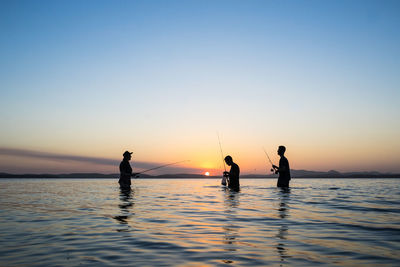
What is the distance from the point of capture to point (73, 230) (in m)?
7.12

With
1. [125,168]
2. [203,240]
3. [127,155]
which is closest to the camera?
[203,240]

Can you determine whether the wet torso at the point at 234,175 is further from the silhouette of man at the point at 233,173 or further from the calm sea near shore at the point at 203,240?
the calm sea near shore at the point at 203,240

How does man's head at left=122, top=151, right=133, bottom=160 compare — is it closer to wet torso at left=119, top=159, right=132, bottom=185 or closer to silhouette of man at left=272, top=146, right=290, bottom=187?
wet torso at left=119, top=159, right=132, bottom=185

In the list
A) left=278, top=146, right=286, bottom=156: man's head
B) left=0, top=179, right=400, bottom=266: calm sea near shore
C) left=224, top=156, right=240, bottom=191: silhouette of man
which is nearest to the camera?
left=0, top=179, right=400, bottom=266: calm sea near shore

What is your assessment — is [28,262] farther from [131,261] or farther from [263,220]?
[263,220]

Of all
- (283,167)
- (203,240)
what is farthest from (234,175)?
(203,240)

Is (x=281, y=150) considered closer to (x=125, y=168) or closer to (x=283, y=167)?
(x=283, y=167)

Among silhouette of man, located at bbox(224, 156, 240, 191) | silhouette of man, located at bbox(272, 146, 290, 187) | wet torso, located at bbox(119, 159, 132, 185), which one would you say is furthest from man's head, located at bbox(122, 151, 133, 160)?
silhouette of man, located at bbox(272, 146, 290, 187)

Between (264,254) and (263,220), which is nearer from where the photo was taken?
(264,254)

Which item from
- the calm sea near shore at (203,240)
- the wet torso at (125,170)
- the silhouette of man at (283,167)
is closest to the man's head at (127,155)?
the wet torso at (125,170)

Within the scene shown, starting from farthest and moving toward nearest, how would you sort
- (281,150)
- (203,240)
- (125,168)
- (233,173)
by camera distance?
(125,168), (233,173), (281,150), (203,240)

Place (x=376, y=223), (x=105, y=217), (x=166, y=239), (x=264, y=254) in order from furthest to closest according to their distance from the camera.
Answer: (x=105, y=217), (x=376, y=223), (x=166, y=239), (x=264, y=254)

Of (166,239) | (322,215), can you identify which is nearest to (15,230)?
(166,239)

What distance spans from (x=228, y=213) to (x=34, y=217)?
572 cm
